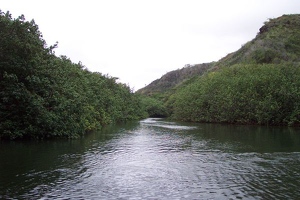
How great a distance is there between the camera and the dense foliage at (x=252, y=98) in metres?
65.5

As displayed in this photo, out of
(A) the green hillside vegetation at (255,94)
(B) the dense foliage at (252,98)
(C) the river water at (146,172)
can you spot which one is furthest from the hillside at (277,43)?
(C) the river water at (146,172)

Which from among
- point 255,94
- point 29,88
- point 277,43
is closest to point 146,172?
point 29,88

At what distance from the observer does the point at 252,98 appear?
70875 millimetres

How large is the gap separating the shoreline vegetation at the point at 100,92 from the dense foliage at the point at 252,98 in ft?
0.66

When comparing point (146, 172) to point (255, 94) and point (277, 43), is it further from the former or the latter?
point (277, 43)

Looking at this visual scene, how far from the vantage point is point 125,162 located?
23016mm

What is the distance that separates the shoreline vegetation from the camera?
31469 millimetres

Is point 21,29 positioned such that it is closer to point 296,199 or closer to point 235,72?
point 296,199

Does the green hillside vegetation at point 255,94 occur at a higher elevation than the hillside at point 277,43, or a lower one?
lower

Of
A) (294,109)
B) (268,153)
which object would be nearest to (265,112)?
(294,109)

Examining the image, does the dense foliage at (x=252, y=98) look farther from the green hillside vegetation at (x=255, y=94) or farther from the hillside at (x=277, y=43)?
the hillside at (x=277, y=43)

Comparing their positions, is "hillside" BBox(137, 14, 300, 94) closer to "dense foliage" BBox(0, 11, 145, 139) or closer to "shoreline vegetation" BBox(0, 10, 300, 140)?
"shoreline vegetation" BBox(0, 10, 300, 140)

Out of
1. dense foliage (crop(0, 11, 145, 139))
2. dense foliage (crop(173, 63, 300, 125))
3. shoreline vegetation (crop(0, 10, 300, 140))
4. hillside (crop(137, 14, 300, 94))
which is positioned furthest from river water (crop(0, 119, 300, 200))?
hillside (crop(137, 14, 300, 94))

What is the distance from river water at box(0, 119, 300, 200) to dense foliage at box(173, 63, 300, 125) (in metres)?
38.8
